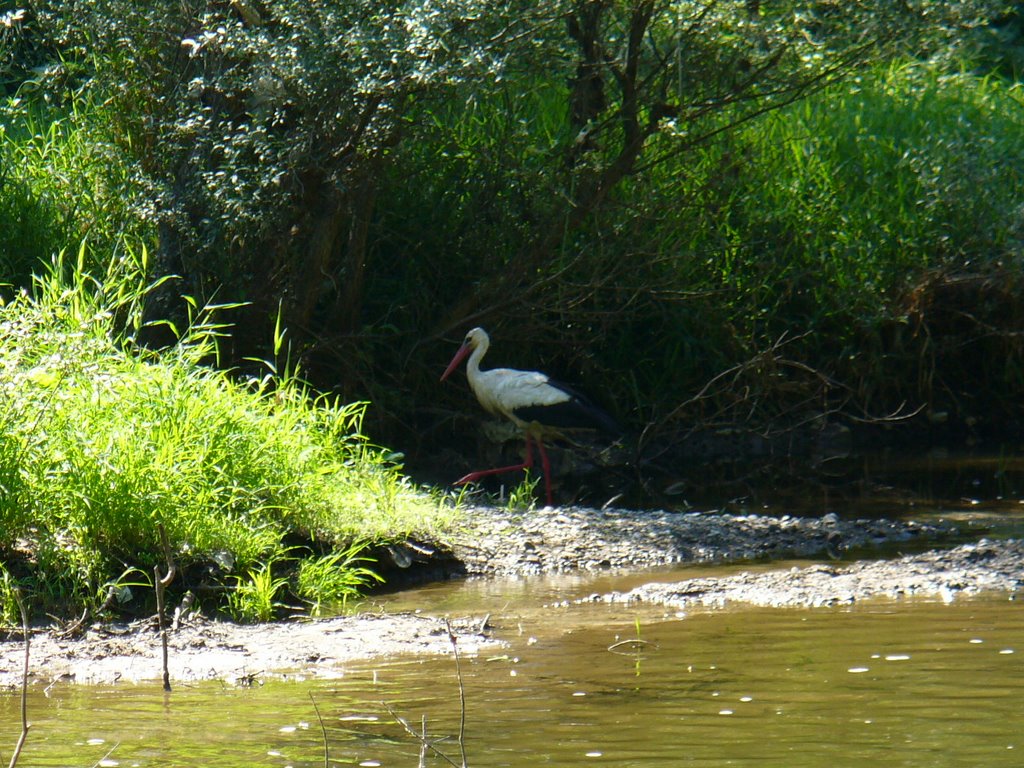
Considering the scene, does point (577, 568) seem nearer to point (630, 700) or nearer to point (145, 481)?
point (145, 481)

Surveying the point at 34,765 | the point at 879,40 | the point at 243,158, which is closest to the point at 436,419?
the point at 243,158

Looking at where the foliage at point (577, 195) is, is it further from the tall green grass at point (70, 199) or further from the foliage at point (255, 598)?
the foliage at point (255, 598)

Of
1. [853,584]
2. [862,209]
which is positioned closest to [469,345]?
[862,209]

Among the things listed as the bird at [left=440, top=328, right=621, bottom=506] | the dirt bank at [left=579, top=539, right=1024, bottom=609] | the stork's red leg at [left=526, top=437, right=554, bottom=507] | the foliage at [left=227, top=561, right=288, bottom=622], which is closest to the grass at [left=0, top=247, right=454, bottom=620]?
the foliage at [left=227, top=561, right=288, bottom=622]

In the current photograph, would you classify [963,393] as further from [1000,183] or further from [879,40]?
[879,40]

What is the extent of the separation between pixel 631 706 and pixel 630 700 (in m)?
0.07

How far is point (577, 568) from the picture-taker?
6898 millimetres

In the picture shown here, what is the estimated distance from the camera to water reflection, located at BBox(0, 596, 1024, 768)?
12.6 ft

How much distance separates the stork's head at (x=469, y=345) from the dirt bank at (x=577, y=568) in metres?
2.00

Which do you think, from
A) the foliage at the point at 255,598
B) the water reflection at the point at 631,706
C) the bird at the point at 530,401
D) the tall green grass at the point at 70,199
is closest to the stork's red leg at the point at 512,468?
the bird at the point at 530,401

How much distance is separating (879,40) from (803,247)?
2813 millimetres

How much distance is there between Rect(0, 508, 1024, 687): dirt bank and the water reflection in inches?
9.4

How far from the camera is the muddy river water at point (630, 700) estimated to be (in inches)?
151

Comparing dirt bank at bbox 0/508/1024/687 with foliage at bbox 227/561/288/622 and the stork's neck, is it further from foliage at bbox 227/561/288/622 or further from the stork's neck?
the stork's neck
